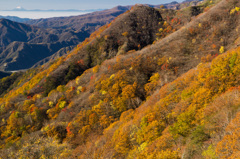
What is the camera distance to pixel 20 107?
7531cm

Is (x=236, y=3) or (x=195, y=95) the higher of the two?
(x=236, y=3)

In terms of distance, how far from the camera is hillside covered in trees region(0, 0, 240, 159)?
20.4 meters

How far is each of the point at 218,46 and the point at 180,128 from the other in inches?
2255

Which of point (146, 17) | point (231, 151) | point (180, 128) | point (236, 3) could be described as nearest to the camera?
point (231, 151)

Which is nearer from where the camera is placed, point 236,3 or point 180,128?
point 180,128

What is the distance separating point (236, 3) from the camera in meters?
72.7

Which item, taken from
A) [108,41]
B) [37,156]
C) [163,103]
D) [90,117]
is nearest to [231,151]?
[163,103]

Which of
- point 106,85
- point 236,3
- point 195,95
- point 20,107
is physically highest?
point 236,3

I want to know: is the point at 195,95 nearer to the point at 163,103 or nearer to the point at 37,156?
the point at 163,103

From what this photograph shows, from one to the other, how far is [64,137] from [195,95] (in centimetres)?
4396

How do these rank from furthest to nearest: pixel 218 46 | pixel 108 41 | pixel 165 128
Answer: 1. pixel 108 41
2. pixel 218 46
3. pixel 165 128

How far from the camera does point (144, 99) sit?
53.7m

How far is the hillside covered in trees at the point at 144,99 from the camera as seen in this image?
20.4 meters

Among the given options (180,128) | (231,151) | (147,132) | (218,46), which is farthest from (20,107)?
(218,46)
